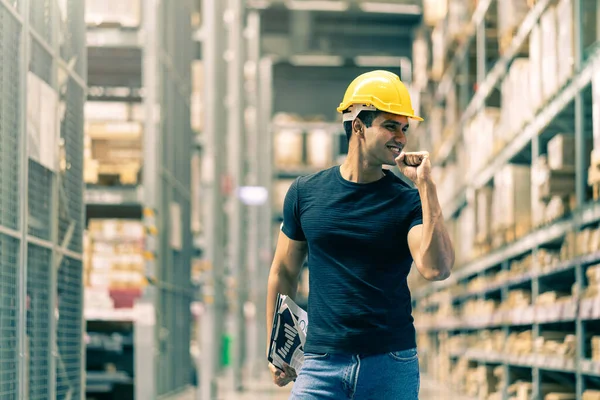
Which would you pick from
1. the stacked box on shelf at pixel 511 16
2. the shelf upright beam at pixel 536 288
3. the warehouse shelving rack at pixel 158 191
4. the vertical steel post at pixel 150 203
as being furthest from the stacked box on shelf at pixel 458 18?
the vertical steel post at pixel 150 203

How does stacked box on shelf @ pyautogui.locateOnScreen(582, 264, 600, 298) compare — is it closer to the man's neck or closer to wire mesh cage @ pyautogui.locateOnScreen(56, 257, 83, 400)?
wire mesh cage @ pyautogui.locateOnScreen(56, 257, 83, 400)

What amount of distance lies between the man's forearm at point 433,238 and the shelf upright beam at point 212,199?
19.9 feet

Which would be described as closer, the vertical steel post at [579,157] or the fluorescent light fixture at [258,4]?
the vertical steel post at [579,157]

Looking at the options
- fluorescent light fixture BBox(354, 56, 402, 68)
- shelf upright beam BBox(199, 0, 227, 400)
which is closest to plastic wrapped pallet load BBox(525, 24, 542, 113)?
shelf upright beam BBox(199, 0, 227, 400)

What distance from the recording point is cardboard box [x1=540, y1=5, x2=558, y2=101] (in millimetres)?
6867

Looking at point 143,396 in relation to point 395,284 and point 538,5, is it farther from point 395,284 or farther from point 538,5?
point 395,284

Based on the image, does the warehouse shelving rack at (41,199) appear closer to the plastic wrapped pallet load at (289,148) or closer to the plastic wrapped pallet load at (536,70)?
the plastic wrapped pallet load at (536,70)

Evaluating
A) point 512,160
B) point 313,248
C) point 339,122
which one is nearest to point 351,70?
point 339,122

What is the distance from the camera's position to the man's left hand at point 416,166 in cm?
266

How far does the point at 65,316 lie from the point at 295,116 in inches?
571

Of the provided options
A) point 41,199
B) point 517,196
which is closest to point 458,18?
point 517,196

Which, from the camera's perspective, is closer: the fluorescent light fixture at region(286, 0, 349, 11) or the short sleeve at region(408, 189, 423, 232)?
the short sleeve at region(408, 189, 423, 232)

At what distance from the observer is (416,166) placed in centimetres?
275

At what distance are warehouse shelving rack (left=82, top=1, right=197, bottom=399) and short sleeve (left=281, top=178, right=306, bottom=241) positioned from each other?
4604 millimetres
